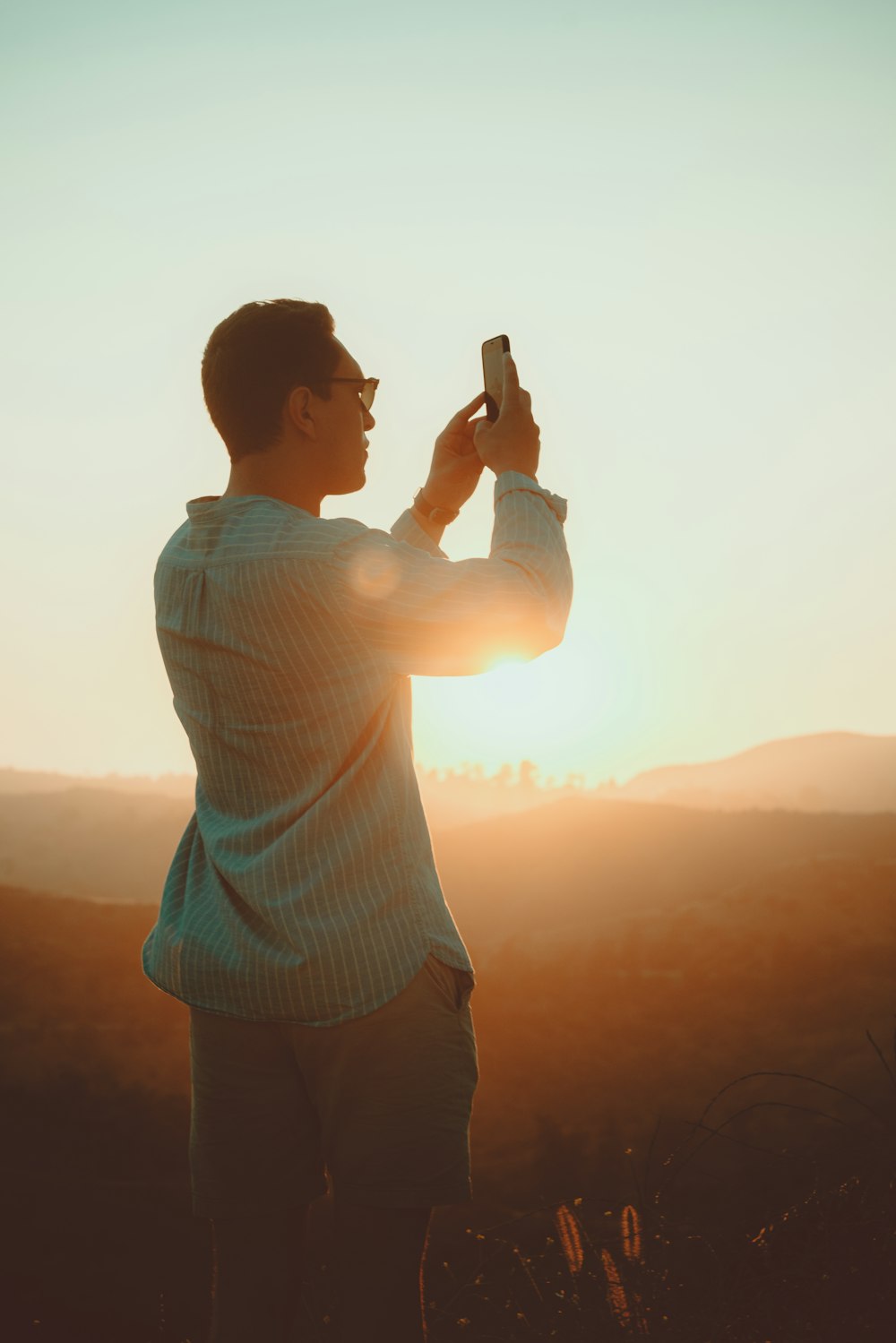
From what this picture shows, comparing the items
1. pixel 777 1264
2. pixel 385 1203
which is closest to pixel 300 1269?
pixel 385 1203

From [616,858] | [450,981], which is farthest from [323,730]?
[616,858]

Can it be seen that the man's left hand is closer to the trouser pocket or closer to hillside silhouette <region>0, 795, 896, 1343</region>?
the trouser pocket

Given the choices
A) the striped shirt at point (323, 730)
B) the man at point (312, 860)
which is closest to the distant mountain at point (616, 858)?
the man at point (312, 860)

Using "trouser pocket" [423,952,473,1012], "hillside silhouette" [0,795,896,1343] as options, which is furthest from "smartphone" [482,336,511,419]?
"hillside silhouette" [0,795,896,1343]

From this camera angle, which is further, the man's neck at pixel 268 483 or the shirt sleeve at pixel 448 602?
the man's neck at pixel 268 483

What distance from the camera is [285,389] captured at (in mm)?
1543

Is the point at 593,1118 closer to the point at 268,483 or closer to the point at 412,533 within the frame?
the point at 412,533

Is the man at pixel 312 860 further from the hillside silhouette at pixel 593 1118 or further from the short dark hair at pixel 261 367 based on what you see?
the hillside silhouette at pixel 593 1118

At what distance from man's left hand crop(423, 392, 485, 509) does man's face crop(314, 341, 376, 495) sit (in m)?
0.31

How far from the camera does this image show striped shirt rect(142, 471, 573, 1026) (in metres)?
1.32

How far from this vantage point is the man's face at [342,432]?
1.57 metres

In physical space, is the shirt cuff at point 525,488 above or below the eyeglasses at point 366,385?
below

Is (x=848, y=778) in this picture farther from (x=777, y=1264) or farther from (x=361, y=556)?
(x=361, y=556)

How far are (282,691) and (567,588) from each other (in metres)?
0.48
